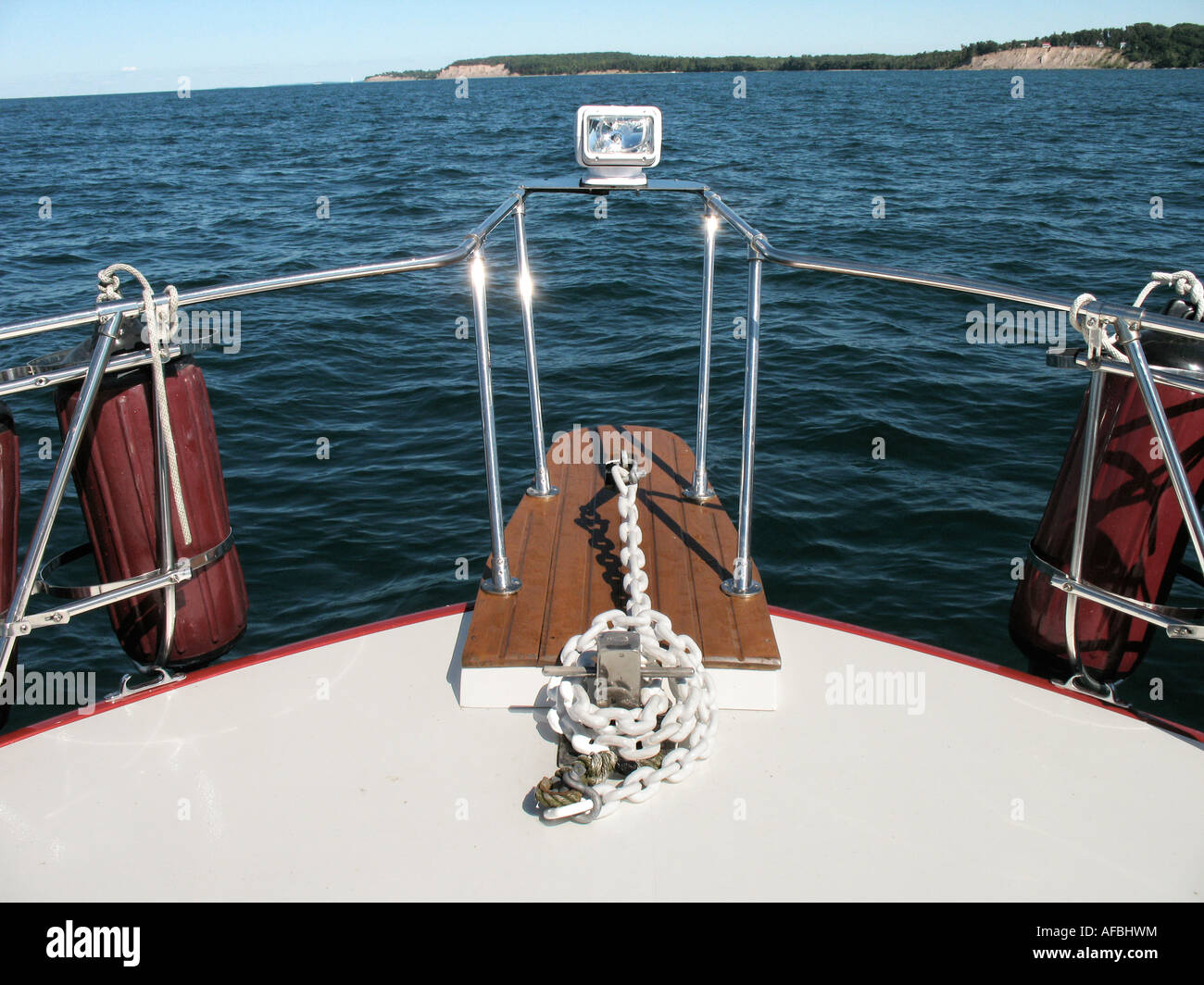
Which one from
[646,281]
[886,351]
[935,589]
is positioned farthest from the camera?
[646,281]

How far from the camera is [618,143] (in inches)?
116

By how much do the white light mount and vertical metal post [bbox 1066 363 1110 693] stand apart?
4.83ft

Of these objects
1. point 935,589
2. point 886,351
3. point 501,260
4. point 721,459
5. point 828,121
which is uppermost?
point 828,121

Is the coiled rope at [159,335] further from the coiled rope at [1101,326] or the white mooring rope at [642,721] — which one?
the coiled rope at [1101,326]

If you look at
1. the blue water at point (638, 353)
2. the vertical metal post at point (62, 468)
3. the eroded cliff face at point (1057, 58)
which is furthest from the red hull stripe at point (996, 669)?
the eroded cliff face at point (1057, 58)

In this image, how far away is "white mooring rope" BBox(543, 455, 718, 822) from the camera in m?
2.16

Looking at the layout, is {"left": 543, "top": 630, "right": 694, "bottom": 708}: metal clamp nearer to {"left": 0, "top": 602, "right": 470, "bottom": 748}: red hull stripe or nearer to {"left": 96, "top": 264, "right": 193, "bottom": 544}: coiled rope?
{"left": 0, "top": 602, "right": 470, "bottom": 748}: red hull stripe

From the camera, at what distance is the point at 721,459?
7.51 metres

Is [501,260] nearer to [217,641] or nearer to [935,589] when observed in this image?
[935,589]

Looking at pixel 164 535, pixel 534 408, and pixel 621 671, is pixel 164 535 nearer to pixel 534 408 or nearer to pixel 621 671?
pixel 621 671

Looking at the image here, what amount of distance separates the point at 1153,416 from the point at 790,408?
6499 millimetres

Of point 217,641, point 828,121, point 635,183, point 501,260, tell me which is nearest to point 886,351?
point 501,260

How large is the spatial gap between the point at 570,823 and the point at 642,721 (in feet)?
0.94
